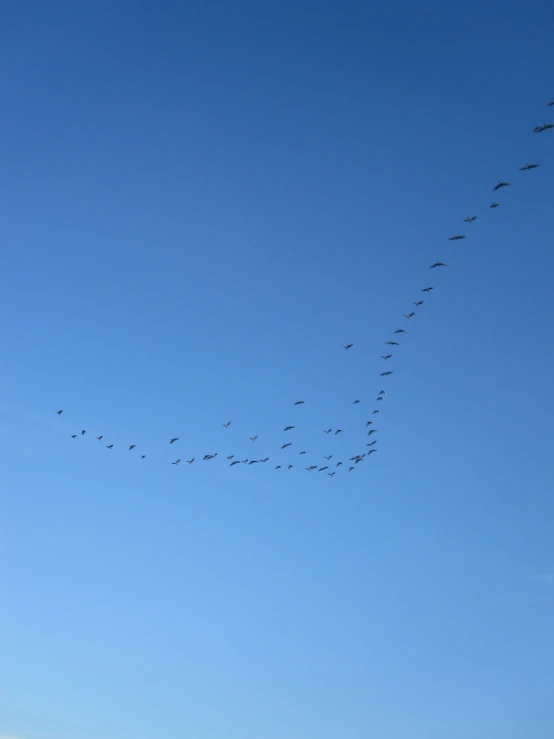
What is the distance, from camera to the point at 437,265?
105 m

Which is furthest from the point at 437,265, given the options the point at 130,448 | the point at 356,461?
the point at 130,448

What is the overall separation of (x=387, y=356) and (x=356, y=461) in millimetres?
16568

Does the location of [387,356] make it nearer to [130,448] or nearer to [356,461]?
[356,461]

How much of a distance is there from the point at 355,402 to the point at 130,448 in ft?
→ 127

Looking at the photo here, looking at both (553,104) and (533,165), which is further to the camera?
(533,165)

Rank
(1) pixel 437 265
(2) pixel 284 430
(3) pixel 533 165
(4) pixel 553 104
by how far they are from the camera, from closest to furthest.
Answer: (4) pixel 553 104 → (3) pixel 533 165 → (1) pixel 437 265 → (2) pixel 284 430

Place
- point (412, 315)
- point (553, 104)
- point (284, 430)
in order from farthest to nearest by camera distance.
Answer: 1. point (284, 430)
2. point (412, 315)
3. point (553, 104)

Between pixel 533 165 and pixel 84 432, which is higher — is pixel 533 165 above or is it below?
above

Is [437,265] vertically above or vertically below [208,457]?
above

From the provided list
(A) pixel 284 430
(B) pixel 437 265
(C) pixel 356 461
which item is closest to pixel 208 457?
(A) pixel 284 430

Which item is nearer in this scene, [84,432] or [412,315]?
[412,315]

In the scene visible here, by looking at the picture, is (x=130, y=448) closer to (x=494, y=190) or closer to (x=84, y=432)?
(x=84, y=432)

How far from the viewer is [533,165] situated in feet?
304

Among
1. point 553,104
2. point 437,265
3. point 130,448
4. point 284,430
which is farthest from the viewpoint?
point 130,448
